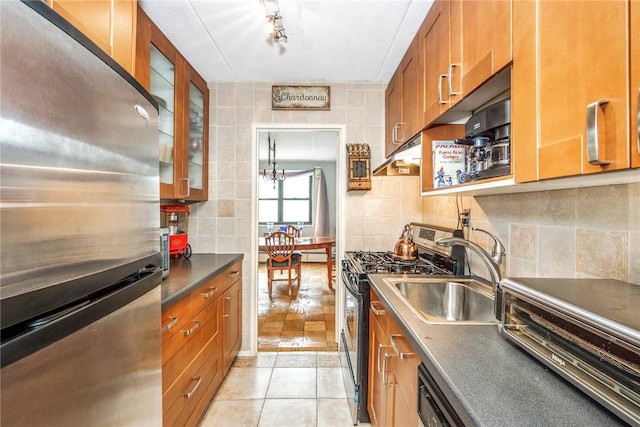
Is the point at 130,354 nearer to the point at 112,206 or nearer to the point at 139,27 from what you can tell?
the point at 112,206

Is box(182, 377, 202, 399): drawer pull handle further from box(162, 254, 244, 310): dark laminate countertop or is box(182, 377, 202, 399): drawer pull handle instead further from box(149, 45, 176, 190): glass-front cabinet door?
box(149, 45, 176, 190): glass-front cabinet door

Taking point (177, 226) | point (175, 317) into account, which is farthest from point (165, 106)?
point (175, 317)

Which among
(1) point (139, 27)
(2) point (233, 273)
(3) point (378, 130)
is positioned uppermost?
(1) point (139, 27)

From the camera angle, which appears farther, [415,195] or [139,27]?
[415,195]

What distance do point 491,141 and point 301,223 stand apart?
233 inches

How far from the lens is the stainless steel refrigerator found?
1.48 ft

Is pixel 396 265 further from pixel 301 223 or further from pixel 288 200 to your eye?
pixel 288 200

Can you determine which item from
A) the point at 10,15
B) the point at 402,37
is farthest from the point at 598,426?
the point at 402,37

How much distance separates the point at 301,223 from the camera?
6.87 m

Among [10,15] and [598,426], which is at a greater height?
[10,15]

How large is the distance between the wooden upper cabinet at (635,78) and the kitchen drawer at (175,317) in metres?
1.52

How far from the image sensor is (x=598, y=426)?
0.54 metres

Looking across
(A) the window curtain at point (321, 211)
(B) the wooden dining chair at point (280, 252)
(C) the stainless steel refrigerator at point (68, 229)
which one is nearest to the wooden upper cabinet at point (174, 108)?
(C) the stainless steel refrigerator at point (68, 229)

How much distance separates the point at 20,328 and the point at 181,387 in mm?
1187
